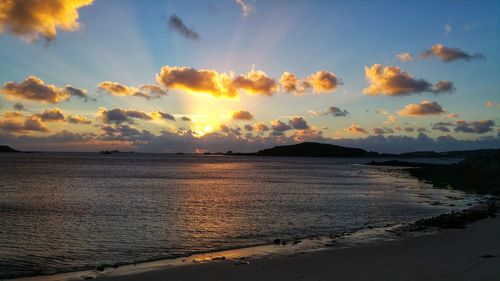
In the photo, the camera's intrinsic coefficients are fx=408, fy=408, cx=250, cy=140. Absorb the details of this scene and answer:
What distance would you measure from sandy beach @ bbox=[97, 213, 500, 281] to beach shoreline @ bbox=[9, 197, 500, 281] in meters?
0.04

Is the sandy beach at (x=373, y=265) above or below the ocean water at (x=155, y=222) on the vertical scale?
above

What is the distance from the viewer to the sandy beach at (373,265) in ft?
Answer: 41.4

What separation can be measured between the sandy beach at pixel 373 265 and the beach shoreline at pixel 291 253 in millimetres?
40

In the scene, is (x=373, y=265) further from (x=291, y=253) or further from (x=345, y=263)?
(x=291, y=253)

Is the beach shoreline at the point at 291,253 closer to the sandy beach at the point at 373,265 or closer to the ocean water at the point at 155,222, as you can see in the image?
the sandy beach at the point at 373,265

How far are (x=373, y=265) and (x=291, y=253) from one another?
14.2 ft

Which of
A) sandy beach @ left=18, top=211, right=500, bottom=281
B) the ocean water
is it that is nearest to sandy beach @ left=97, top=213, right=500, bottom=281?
sandy beach @ left=18, top=211, right=500, bottom=281

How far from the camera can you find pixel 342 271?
44.0 feet

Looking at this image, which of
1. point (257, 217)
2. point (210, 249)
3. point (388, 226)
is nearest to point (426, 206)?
point (388, 226)

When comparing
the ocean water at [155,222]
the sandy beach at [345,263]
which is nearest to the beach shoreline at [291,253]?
the sandy beach at [345,263]

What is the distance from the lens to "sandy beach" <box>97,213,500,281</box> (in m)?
12.6

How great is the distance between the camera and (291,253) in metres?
17.6

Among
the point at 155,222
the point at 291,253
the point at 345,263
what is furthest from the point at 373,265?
the point at 155,222

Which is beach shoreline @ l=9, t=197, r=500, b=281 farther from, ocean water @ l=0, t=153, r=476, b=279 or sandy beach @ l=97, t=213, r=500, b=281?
ocean water @ l=0, t=153, r=476, b=279
